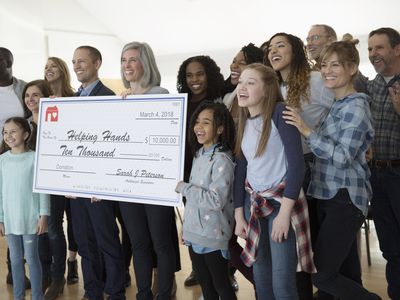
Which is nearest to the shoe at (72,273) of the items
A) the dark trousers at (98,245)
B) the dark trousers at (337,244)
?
the dark trousers at (98,245)

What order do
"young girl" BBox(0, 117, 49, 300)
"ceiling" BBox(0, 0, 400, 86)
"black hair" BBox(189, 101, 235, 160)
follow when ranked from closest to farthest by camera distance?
1. "black hair" BBox(189, 101, 235, 160)
2. "young girl" BBox(0, 117, 49, 300)
3. "ceiling" BBox(0, 0, 400, 86)

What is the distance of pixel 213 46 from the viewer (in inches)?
285

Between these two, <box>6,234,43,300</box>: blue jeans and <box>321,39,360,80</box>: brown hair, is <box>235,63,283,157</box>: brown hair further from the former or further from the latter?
<box>6,234,43,300</box>: blue jeans

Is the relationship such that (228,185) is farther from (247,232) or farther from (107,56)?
(107,56)

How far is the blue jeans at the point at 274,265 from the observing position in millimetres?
1844

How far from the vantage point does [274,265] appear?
1.87 metres

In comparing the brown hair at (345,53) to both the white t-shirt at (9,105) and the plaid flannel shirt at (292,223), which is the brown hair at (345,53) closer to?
the plaid flannel shirt at (292,223)

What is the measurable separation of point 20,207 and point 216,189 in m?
1.27

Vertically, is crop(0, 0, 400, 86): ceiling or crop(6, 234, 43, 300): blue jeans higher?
crop(0, 0, 400, 86): ceiling

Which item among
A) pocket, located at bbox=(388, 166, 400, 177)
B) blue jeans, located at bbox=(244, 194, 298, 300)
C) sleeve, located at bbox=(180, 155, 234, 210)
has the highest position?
Answer: pocket, located at bbox=(388, 166, 400, 177)

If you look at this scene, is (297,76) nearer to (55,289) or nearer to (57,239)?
(57,239)

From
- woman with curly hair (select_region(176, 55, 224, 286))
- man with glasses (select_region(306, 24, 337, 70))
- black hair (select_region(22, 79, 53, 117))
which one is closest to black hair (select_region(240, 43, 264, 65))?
woman with curly hair (select_region(176, 55, 224, 286))

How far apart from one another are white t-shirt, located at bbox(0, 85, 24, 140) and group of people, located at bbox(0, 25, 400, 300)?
0.32 m

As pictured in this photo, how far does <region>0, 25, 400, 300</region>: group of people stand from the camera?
186 cm
